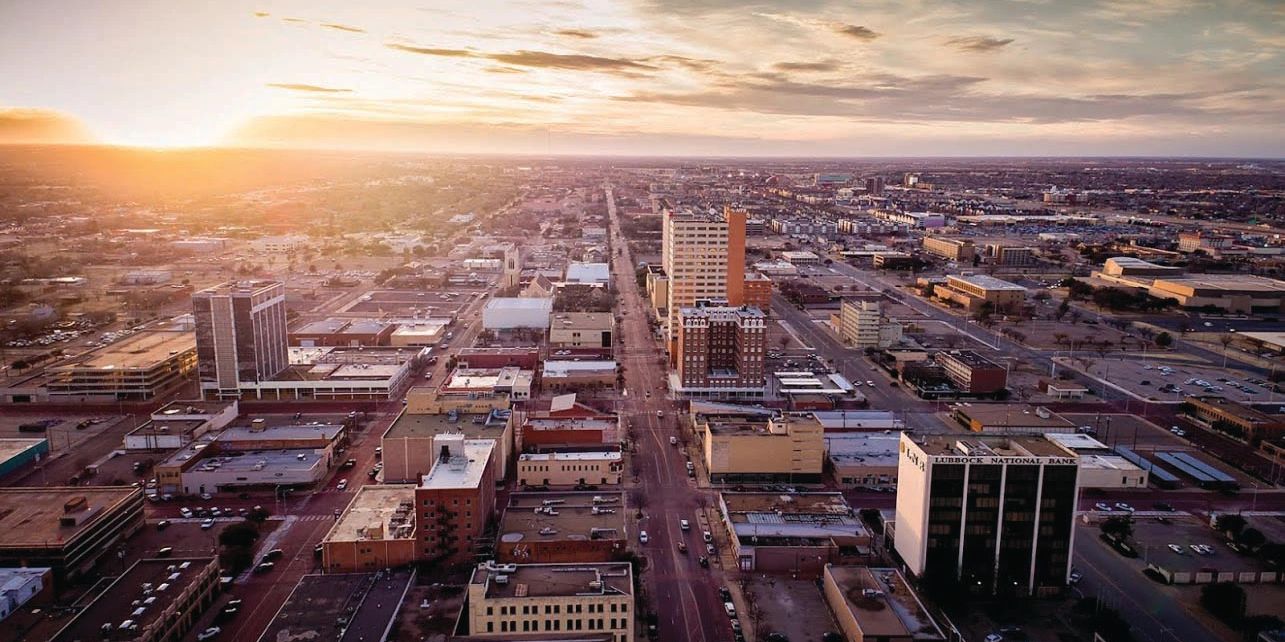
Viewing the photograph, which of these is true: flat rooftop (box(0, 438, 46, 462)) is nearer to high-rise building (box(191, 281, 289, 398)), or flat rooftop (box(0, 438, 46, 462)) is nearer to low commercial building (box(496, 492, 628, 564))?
high-rise building (box(191, 281, 289, 398))

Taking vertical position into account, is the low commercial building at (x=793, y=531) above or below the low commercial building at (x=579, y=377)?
below

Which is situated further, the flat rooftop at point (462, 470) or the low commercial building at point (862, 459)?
the low commercial building at point (862, 459)

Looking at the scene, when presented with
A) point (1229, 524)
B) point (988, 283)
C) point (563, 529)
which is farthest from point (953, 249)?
point (563, 529)

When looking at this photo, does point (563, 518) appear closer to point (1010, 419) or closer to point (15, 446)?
point (1010, 419)

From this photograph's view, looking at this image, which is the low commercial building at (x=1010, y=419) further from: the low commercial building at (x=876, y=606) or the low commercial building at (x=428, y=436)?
the low commercial building at (x=428, y=436)

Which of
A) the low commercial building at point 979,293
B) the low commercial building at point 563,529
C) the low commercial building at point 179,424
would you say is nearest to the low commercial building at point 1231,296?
the low commercial building at point 979,293

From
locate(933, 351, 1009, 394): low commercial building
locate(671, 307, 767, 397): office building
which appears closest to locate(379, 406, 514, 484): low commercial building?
locate(671, 307, 767, 397): office building
